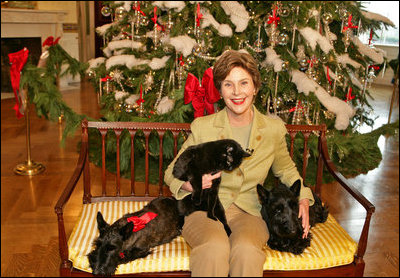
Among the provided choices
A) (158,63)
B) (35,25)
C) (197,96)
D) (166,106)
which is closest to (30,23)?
(35,25)

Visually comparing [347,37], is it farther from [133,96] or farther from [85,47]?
[85,47]

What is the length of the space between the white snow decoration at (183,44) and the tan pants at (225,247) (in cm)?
181

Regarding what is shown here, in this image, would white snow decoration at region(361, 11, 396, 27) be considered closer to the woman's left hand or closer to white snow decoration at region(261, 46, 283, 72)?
white snow decoration at region(261, 46, 283, 72)

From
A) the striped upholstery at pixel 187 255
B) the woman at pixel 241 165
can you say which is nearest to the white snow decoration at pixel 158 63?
the woman at pixel 241 165

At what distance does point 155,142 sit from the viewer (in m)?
4.20

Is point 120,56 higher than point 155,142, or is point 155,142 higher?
point 120,56

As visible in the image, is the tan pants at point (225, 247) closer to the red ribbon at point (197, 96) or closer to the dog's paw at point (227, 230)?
the dog's paw at point (227, 230)

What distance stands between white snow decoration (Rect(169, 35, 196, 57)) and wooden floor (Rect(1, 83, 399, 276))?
5.53 feet

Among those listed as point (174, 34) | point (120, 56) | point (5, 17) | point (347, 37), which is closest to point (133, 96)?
point (120, 56)

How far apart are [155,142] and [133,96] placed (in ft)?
1.69

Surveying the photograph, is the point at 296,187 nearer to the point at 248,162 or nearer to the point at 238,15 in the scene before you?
the point at 248,162

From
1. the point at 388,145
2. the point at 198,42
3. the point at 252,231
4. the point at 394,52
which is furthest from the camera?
the point at 394,52

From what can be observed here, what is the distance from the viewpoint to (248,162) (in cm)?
227

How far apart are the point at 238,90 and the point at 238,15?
1892 millimetres
